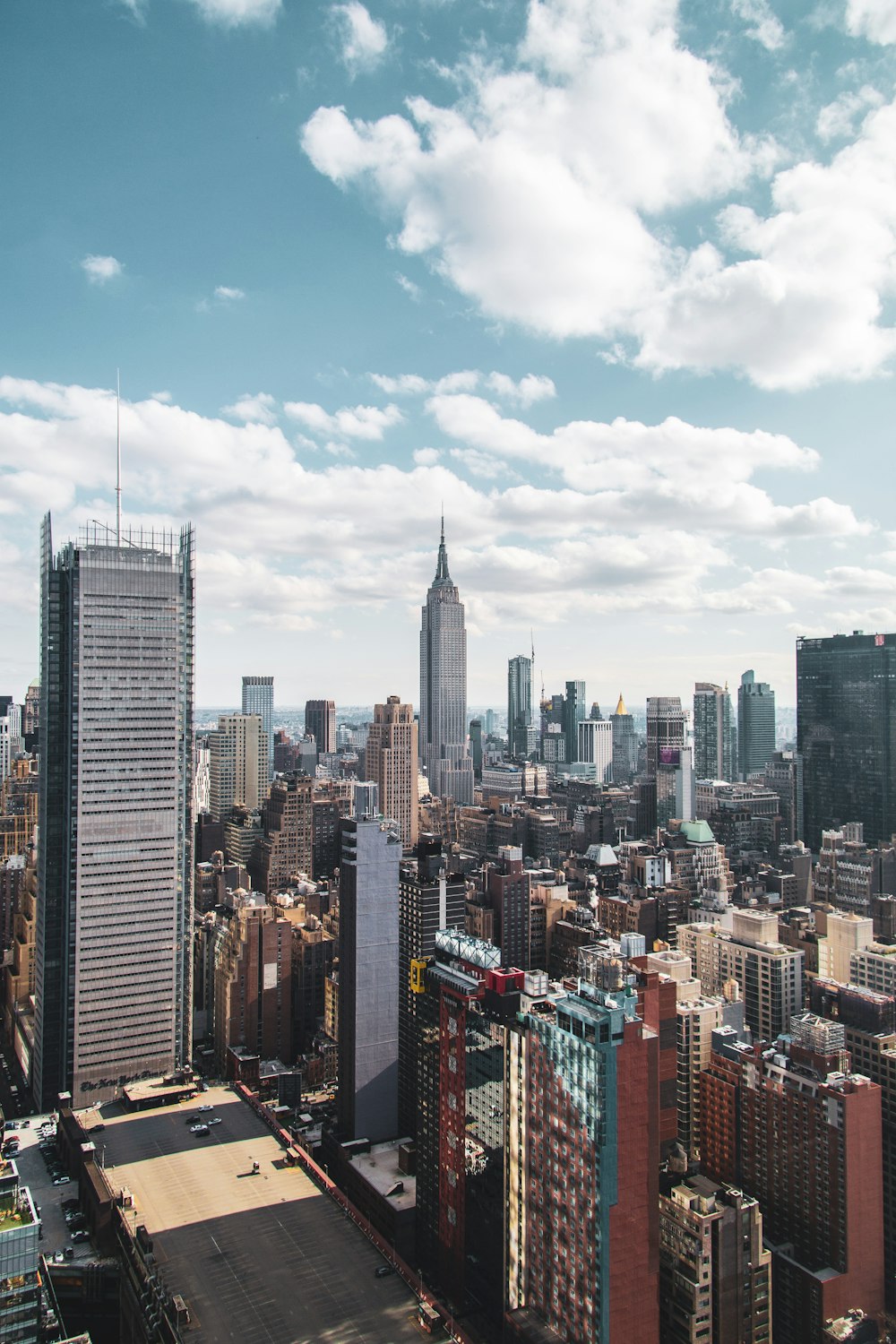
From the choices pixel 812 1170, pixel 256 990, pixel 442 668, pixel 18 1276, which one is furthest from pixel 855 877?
pixel 442 668

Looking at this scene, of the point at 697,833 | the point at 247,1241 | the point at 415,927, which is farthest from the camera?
the point at 697,833

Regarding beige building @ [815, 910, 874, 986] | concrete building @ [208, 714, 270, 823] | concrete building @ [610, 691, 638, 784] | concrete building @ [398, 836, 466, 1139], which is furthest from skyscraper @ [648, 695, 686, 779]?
concrete building @ [398, 836, 466, 1139]

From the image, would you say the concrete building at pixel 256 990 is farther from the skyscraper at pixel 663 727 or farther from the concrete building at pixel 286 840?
the skyscraper at pixel 663 727

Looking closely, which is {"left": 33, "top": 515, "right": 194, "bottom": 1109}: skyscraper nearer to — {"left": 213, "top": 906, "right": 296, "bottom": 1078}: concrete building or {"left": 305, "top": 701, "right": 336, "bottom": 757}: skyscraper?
{"left": 213, "top": 906, "right": 296, "bottom": 1078}: concrete building

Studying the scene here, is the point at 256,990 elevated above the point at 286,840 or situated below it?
below

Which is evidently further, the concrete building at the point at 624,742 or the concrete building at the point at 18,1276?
the concrete building at the point at 624,742

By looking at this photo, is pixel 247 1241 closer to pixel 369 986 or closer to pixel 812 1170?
pixel 369 986

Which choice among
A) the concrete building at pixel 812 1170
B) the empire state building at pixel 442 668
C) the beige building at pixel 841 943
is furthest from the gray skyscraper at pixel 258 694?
the concrete building at pixel 812 1170
